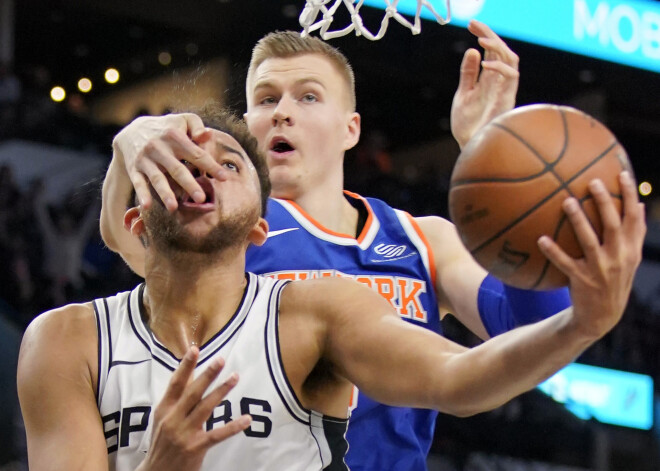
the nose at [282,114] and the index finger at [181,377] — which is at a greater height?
the nose at [282,114]

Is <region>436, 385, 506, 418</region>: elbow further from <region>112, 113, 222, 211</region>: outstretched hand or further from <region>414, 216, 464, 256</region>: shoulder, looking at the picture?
<region>414, 216, 464, 256</region>: shoulder

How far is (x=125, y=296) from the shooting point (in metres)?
2.66

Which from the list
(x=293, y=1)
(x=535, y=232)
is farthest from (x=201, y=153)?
(x=293, y=1)

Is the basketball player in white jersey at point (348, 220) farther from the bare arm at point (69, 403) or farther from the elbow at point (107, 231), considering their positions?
the bare arm at point (69, 403)

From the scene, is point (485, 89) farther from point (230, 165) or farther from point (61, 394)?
point (61, 394)

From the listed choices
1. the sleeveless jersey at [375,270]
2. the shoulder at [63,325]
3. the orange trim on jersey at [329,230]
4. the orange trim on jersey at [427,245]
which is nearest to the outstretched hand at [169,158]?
the shoulder at [63,325]

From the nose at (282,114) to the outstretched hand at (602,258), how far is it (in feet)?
6.12

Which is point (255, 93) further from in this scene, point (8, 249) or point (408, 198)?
point (408, 198)

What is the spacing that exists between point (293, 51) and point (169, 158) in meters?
1.46

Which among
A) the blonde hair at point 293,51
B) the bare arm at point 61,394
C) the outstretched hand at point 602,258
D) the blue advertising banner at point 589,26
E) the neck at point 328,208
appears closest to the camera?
the outstretched hand at point 602,258

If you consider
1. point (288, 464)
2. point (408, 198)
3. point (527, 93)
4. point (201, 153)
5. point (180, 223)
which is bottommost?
point (408, 198)

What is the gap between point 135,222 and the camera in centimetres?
266

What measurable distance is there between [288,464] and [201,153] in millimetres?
769

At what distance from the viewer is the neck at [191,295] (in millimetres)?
2516
